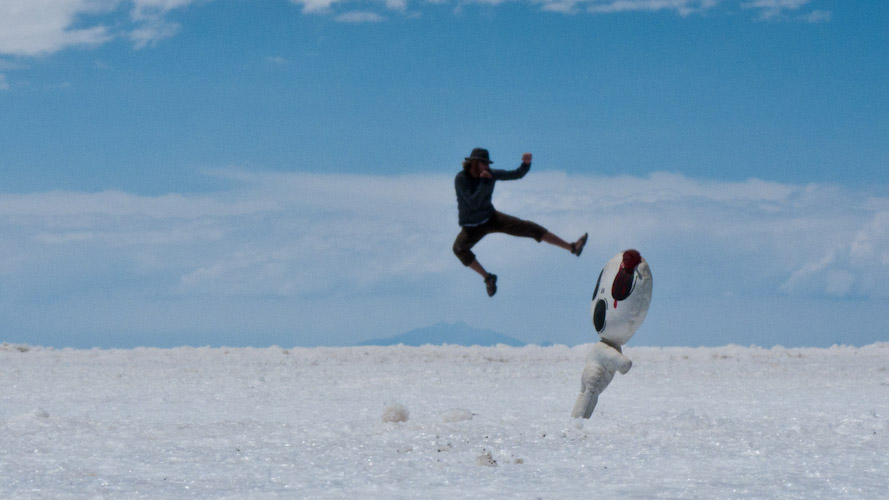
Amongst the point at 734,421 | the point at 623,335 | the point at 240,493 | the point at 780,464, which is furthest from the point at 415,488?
the point at 734,421

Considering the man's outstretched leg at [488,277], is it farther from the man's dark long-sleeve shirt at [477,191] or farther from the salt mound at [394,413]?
the salt mound at [394,413]

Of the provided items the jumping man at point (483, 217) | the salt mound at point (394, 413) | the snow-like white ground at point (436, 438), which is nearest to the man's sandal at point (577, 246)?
the jumping man at point (483, 217)

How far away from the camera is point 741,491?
5.15 m

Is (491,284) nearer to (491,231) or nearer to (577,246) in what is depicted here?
(491,231)

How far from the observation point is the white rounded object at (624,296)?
7.40m

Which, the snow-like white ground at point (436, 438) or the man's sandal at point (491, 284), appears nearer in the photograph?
the snow-like white ground at point (436, 438)

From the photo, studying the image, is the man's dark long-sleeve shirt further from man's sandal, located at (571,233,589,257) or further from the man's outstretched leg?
man's sandal, located at (571,233,589,257)

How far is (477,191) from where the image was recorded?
669 cm

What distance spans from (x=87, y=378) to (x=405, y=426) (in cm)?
751

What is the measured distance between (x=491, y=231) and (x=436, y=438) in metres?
1.53

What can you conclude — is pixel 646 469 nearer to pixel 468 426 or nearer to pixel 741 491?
pixel 741 491

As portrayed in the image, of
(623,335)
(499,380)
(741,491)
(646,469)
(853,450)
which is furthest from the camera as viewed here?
(499,380)

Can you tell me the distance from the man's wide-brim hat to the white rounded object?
1515mm

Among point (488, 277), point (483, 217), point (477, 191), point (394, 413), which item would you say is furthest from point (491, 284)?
point (394, 413)
